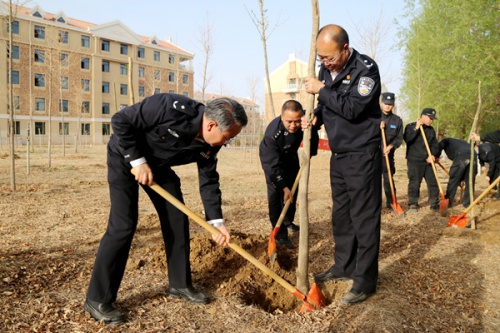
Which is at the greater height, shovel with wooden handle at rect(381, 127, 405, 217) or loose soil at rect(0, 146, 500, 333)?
shovel with wooden handle at rect(381, 127, 405, 217)

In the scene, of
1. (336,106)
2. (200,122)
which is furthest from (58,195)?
(336,106)

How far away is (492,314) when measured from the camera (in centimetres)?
304

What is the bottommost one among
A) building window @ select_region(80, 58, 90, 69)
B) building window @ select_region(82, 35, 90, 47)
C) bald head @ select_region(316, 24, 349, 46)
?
bald head @ select_region(316, 24, 349, 46)

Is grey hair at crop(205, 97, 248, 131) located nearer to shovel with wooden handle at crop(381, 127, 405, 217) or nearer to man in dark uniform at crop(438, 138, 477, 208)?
shovel with wooden handle at crop(381, 127, 405, 217)

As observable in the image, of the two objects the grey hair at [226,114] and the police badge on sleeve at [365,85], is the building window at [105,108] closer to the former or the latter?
the grey hair at [226,114]

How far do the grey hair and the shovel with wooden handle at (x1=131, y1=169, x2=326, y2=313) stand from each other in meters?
0.65

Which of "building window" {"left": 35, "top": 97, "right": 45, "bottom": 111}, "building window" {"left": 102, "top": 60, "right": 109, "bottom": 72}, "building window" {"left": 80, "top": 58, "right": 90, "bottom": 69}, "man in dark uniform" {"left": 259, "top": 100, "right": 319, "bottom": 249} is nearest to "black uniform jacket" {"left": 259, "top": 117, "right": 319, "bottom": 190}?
"man in dark uniform" {"left": 259, "top": 100, "right": 319, "bottom": 249}

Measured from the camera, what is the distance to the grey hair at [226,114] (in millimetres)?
2592

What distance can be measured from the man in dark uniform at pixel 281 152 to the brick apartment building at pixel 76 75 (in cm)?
2985

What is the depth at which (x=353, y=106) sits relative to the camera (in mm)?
2920

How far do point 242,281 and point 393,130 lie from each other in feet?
16.2

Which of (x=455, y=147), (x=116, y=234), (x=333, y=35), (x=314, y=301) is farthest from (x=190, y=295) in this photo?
(x=455, y=147)

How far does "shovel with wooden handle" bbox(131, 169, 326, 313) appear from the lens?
274 centimetres

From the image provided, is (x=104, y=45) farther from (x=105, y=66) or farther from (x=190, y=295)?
(x=190, y=295)
